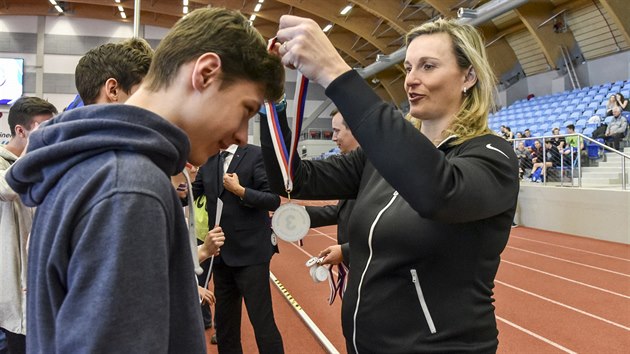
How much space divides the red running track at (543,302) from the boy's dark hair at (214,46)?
3.01 m

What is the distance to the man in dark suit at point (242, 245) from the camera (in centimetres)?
274

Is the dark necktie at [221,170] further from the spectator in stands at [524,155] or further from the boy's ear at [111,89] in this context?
the spectator in stands at [524,155]

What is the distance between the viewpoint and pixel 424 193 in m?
1.00

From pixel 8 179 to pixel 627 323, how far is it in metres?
4.55

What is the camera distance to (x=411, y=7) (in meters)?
17.4

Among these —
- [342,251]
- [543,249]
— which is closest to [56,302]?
[342,251]

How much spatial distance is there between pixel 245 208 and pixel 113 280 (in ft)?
7.41

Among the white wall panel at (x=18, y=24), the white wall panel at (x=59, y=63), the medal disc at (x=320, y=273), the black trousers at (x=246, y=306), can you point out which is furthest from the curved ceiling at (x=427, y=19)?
the medal disc at (x=320, y=273)

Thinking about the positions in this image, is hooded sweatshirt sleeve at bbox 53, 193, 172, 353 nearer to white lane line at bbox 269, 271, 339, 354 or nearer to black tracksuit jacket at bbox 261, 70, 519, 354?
black tracksuit jacket at bbox 261, 70, 519, 354

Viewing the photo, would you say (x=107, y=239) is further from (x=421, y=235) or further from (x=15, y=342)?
(x=15, y=342)

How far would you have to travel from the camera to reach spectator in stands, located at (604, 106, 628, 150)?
8906 mm

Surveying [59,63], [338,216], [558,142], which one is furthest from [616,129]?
[59,63]

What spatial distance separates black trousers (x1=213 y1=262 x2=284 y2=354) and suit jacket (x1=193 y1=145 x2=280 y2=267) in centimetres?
9

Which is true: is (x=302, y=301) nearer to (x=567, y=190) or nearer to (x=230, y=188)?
(x=230, y=188)
